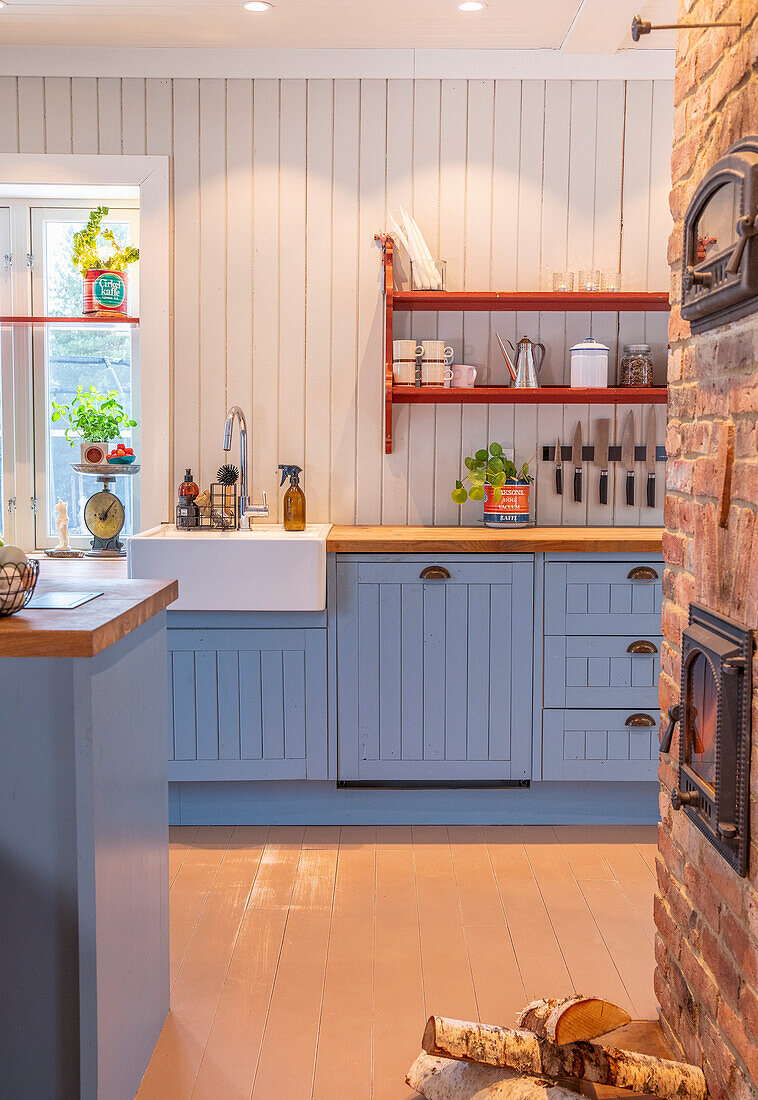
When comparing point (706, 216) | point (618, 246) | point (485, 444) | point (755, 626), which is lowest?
point (755, 626)

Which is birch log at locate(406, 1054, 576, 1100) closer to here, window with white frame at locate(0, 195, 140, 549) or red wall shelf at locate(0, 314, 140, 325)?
window with white frame at locate(0, 195, 140, 549)

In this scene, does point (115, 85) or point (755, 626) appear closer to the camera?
point (755, 626)

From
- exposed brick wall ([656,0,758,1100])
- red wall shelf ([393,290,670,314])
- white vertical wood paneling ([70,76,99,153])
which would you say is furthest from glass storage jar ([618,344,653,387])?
white vertical wood paneling ([70,76,99,153])

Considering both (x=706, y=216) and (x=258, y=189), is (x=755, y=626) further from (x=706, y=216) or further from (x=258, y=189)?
(x=258, y=189)

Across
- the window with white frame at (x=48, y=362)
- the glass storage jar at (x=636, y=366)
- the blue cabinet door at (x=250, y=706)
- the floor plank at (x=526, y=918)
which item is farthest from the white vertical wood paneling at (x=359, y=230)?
the floor plank at (x=526, y=918)

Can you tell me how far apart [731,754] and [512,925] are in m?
1.25

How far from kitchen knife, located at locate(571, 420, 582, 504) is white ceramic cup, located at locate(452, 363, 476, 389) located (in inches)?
18.3

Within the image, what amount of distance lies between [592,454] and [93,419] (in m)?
1.96

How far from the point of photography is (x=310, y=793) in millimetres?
3389

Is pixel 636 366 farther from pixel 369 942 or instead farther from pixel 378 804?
pixel 369 942

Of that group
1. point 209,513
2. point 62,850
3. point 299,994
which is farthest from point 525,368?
point 62,850

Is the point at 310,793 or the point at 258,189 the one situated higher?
the point at 258,189

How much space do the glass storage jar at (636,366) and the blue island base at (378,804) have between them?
1.44 m

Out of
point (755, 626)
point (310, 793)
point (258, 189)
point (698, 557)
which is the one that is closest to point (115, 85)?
point (258, 189)
